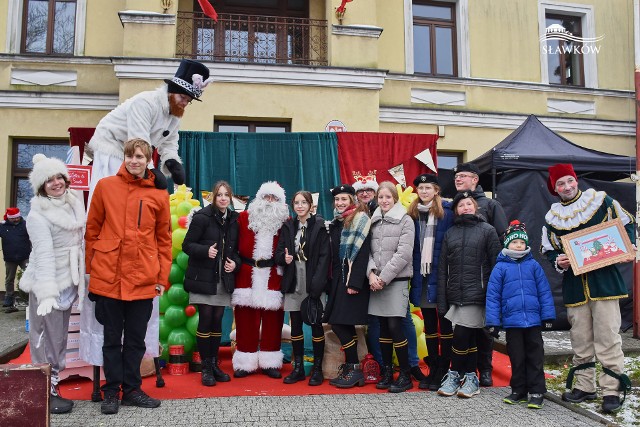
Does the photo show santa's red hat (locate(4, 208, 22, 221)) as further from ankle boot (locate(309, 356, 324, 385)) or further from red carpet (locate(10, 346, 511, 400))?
ankle boot (locate(309, 356, 324, 385))

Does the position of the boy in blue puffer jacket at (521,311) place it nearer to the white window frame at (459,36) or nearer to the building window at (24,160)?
the white window frame at (459,36)

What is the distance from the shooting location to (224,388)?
191 inches

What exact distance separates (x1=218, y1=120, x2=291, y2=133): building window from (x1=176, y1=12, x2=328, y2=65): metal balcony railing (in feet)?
4.02

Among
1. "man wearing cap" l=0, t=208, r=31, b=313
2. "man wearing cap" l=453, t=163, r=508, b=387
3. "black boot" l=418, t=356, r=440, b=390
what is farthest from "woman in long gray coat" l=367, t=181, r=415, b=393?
"man wearing cap" l=0, t=208, r=31, b=313

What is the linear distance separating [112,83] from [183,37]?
5.58 ft

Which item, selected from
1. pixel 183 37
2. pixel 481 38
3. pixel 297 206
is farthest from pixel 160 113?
pixel 481 38

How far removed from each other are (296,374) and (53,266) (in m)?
2.36

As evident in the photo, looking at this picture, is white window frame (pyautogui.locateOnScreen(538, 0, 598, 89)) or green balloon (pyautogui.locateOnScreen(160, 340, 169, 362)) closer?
green balloon (pyautogui.locateOnScreen(160, 340, 169, 362))

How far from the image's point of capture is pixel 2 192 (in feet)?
34.2

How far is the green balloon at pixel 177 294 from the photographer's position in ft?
18.1

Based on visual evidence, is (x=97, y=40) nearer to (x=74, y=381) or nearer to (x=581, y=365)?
(x=74, y=381)

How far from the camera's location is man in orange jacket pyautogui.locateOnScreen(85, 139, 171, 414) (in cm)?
407

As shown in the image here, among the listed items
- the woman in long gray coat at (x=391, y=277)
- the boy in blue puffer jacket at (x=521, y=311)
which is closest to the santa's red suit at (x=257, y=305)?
the woman in long gray coat at (x=391, y=277)

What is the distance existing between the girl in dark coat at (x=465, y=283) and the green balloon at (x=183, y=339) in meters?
2.56
